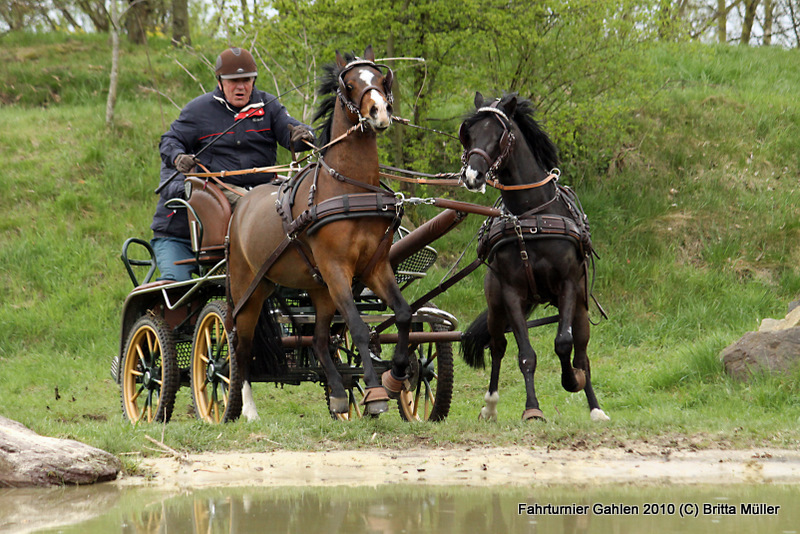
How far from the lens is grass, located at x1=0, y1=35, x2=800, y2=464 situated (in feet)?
20.8

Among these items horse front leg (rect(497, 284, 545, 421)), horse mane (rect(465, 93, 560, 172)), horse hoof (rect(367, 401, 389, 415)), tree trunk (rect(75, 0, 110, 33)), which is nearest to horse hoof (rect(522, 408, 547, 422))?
horse front leg (rect(497, 284, 545, 421))

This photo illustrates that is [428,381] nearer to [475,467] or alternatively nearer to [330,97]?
[330,97]

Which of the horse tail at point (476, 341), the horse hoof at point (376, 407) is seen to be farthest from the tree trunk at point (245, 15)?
the horse hoof at point (376, 407)

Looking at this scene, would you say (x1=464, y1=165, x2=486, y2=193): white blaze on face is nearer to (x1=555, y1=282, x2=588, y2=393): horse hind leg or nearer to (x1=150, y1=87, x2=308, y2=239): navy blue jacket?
(x1=555, y1=282, x2=588, y2=393): horse hind leg

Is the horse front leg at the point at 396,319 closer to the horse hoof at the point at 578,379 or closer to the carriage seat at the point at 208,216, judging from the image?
the horse hoof at the point at 578,379

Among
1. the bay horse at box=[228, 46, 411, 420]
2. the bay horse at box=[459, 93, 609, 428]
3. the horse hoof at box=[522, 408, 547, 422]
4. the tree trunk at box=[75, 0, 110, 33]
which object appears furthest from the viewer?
the tree trunk at box=[75, 0, 110, 33]

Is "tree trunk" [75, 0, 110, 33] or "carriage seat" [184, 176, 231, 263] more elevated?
"tree trunk" [75, 0, 110, 33]

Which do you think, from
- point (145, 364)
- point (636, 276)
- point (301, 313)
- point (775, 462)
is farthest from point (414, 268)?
point (636, 276)

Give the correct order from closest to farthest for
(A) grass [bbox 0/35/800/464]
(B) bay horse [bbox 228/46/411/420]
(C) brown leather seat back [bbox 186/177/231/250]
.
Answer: (B) bay horse [bbox 228/46/411/420] < (A) grass [bbox 0/35/800/464] < (C) brown leather seat back [bbox 186/177/231/250]

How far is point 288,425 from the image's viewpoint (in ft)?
21.2

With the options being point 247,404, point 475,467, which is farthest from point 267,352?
point 475,467

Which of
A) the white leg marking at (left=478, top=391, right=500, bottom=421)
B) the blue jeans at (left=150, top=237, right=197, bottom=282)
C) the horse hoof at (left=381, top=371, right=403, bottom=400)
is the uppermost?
the blue jeans at (left=150, top=237, right=197, bottom=282)

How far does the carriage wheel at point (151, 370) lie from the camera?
7.66 metres

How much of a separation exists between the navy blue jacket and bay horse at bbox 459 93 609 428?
1888 mm
